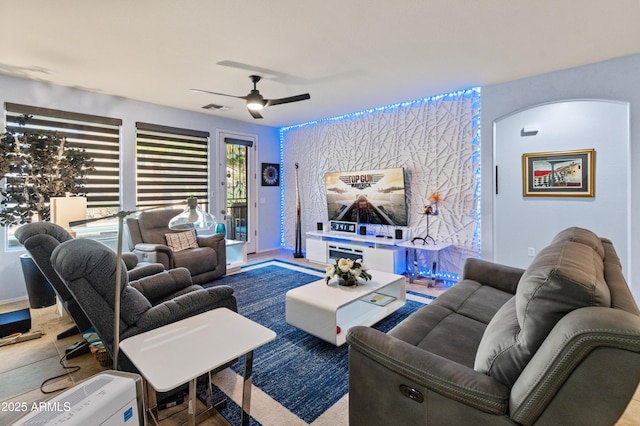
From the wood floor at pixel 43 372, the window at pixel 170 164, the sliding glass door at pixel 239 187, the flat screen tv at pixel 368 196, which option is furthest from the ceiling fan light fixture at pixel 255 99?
the wood floor at pixel 43 372

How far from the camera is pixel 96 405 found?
113 centimetres

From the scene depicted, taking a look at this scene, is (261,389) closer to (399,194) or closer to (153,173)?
(399,194)

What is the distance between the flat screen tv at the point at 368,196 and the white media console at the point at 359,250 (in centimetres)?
34

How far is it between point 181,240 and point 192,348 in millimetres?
3415

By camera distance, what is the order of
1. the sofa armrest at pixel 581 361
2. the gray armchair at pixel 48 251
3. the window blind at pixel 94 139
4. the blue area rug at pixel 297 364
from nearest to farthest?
1. the sofa armrest at pixel 581 361
2. the blue area rug at pixel 297 364
3. the gray armchair at pixel 48 251
4. the window blind at pixel 94 139

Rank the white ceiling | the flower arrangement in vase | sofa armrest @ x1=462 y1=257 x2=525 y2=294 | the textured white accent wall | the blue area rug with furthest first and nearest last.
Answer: the textured white accent wall < the flower arrangement in vase < sofa armrest @ x1=462 y1=257 x2=525 y2=294 < the white ceiling < the blue area rug

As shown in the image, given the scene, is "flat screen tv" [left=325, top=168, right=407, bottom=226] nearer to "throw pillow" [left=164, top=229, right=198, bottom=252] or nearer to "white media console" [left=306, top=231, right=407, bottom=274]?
"white media console" [left=306, top=231, right=407, bottom=274]

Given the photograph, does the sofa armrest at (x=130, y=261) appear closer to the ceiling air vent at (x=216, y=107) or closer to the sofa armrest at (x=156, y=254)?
the sofa armrest at (x=156, y=254)

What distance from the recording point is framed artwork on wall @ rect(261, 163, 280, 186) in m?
6.51

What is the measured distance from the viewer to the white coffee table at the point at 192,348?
1223mm

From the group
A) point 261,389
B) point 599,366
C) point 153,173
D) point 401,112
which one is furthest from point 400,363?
point 153,173

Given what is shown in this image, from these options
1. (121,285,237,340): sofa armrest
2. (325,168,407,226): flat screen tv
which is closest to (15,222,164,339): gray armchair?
(121,285,237,340): sofa armrest

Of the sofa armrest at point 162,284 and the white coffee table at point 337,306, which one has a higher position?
the sofa armrest at point 162,284

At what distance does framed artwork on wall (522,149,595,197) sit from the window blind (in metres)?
5.74
